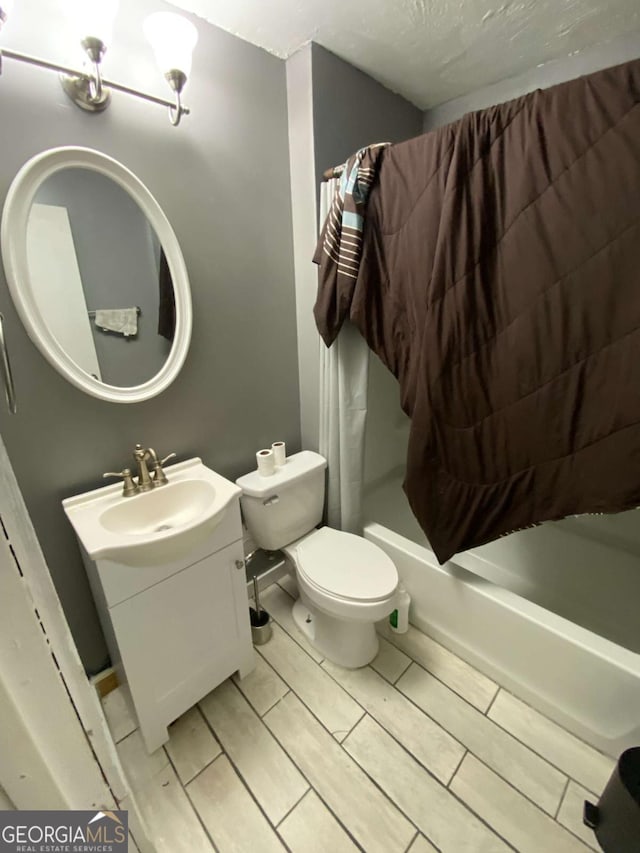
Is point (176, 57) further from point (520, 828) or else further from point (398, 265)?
point (520, 828)

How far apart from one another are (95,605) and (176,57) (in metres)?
1.77

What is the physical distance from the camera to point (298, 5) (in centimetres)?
113

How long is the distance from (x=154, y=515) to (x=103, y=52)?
1.33m

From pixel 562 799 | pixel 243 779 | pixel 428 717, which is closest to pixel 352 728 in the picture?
pixel 428 717

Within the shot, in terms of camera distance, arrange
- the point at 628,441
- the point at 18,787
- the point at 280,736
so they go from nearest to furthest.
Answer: the point at 18,787 < the point at 628,441 < the point at 280,736

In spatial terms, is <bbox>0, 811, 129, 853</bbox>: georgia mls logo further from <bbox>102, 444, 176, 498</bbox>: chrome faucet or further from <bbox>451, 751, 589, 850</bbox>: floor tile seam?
<bbox>451, 751, 589, 850</bbox>: floor tile seam

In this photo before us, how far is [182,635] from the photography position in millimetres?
1171

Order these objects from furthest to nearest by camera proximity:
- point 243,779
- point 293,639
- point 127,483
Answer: point 293,639 < point 127,483 < point 243,779

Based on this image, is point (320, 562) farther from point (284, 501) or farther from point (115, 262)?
point (115, 262)

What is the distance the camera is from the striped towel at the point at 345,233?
1.23 m

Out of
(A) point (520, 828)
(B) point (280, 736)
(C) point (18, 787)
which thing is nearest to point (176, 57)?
(C) point (18, 787)

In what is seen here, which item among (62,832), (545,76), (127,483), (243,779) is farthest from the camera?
(545,76)

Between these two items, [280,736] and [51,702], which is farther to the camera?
[280,736]

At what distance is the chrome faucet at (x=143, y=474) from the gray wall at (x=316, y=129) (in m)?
0.77
